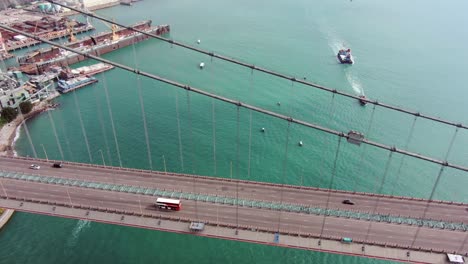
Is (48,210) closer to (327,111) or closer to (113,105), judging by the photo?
(113,105)

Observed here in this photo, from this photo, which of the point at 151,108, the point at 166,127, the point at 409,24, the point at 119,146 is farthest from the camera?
the point at 409,24

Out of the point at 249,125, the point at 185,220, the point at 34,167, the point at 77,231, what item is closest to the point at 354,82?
the point at 249,125

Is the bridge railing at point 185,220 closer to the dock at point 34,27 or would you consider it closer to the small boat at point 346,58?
the small boat at point 346,58

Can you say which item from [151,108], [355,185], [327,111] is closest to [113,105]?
[151,108]

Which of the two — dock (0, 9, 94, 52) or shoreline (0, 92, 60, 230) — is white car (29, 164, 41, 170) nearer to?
shoreline (0, 92, 60, 230)

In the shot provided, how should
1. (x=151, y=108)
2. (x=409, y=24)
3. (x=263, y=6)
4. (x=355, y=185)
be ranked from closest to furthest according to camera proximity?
(x=355, y=185), (x=151, y=108), (x=409, y=24), (x=263, y=6)
